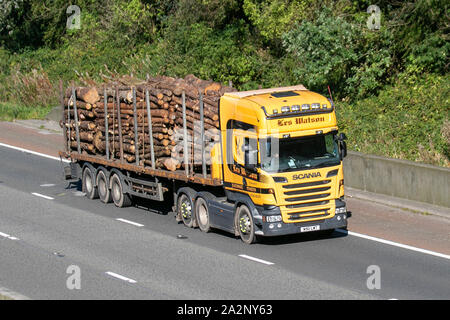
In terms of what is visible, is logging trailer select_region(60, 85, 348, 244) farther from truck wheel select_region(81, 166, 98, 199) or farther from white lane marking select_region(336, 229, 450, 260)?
truck wheel select_region(81, 166, 98, 199)

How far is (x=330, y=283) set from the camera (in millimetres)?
16562

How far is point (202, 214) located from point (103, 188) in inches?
183

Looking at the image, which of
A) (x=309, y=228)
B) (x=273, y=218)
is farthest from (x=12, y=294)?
(x=309, y=228)

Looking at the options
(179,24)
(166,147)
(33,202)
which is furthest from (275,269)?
(179,24)

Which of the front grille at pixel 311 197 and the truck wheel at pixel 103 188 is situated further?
the truck wheel at pixel 103 188

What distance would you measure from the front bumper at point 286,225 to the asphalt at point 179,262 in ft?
1.36

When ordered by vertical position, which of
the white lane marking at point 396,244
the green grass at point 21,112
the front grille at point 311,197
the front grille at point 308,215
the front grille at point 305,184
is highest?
the front grille at point 305,184

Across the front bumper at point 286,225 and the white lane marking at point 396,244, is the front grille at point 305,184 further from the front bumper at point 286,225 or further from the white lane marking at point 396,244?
the white lane marking at point 396,244

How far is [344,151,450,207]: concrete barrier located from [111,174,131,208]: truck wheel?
6102 mm

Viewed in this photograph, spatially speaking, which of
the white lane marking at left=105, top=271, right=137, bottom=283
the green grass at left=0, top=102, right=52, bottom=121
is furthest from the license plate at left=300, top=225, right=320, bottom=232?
the green grass at left=0, top=102, right=52, bottom=121

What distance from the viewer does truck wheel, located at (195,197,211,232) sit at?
2091 centimetres

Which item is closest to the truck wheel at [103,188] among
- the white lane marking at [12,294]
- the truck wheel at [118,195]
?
the truck wheel at [118,195]

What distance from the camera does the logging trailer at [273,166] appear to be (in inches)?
747

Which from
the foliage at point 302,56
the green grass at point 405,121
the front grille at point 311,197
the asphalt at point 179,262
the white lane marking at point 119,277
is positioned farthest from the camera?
the foliage at point 302,56
